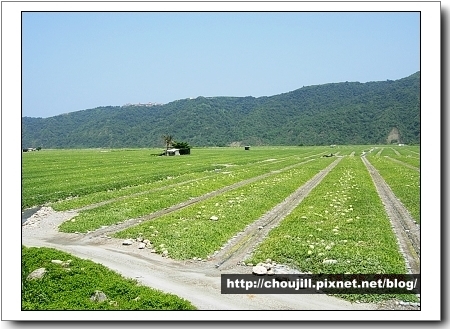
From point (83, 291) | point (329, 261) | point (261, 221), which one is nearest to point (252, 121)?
point (261, 221)

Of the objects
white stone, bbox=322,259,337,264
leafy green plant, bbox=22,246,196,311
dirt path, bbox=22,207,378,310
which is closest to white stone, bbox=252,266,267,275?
dirt path, bbox=22,207,378,310

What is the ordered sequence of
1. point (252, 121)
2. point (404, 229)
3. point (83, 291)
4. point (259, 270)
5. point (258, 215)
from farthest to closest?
point (252, 121)
point (258, 215)
point (404, 229)
point (259, 270)
point (83, 291)

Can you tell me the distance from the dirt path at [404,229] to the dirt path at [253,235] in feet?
12.2

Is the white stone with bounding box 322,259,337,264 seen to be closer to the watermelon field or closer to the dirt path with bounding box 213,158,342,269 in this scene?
the watermelon field

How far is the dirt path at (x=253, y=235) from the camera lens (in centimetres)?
1067

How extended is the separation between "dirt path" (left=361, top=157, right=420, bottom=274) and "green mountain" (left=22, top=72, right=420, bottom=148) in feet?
42.0

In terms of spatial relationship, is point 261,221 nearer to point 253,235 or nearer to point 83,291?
point 253,235

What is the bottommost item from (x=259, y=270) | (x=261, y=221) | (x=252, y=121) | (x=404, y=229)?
(x=259, y=270)

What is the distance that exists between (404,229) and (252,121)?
5633cm

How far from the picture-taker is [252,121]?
68562mm

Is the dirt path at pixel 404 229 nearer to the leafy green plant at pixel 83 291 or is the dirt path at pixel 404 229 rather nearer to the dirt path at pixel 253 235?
the dirt path at pixel 253 235
